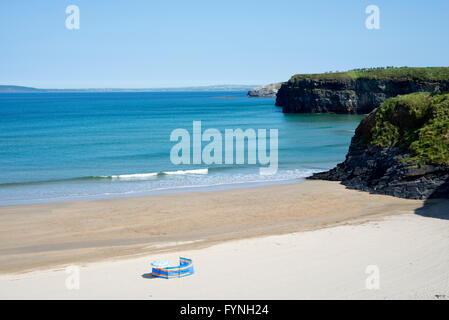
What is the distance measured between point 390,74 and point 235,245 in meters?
76.4

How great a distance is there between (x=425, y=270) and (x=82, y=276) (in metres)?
8.14

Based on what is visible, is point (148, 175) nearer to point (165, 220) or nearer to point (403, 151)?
point (165, 220)

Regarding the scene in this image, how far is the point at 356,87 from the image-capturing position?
8600 cm

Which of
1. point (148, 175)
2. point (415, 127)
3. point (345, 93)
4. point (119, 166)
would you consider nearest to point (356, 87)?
point (345, 93)

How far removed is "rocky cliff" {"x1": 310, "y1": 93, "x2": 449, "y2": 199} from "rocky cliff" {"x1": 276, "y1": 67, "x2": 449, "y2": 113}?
58.2m

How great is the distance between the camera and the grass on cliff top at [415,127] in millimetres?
21250

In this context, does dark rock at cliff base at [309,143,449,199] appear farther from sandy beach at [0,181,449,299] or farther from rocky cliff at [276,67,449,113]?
rocky cliff at [276,67,449,113]

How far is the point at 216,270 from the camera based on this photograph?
12.1m

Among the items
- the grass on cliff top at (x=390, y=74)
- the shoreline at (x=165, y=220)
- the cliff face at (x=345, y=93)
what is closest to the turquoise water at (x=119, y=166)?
Answer: the shoreline at (x=165, y=220)

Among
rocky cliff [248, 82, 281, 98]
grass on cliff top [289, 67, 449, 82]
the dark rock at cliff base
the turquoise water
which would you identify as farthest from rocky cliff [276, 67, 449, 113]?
rocky cliff [248, 82, 281, 98]

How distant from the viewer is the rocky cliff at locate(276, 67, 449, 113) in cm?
7988

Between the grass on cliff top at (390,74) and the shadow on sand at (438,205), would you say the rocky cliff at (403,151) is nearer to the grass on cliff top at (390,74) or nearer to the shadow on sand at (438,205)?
the shadow on sand at (438,205)
